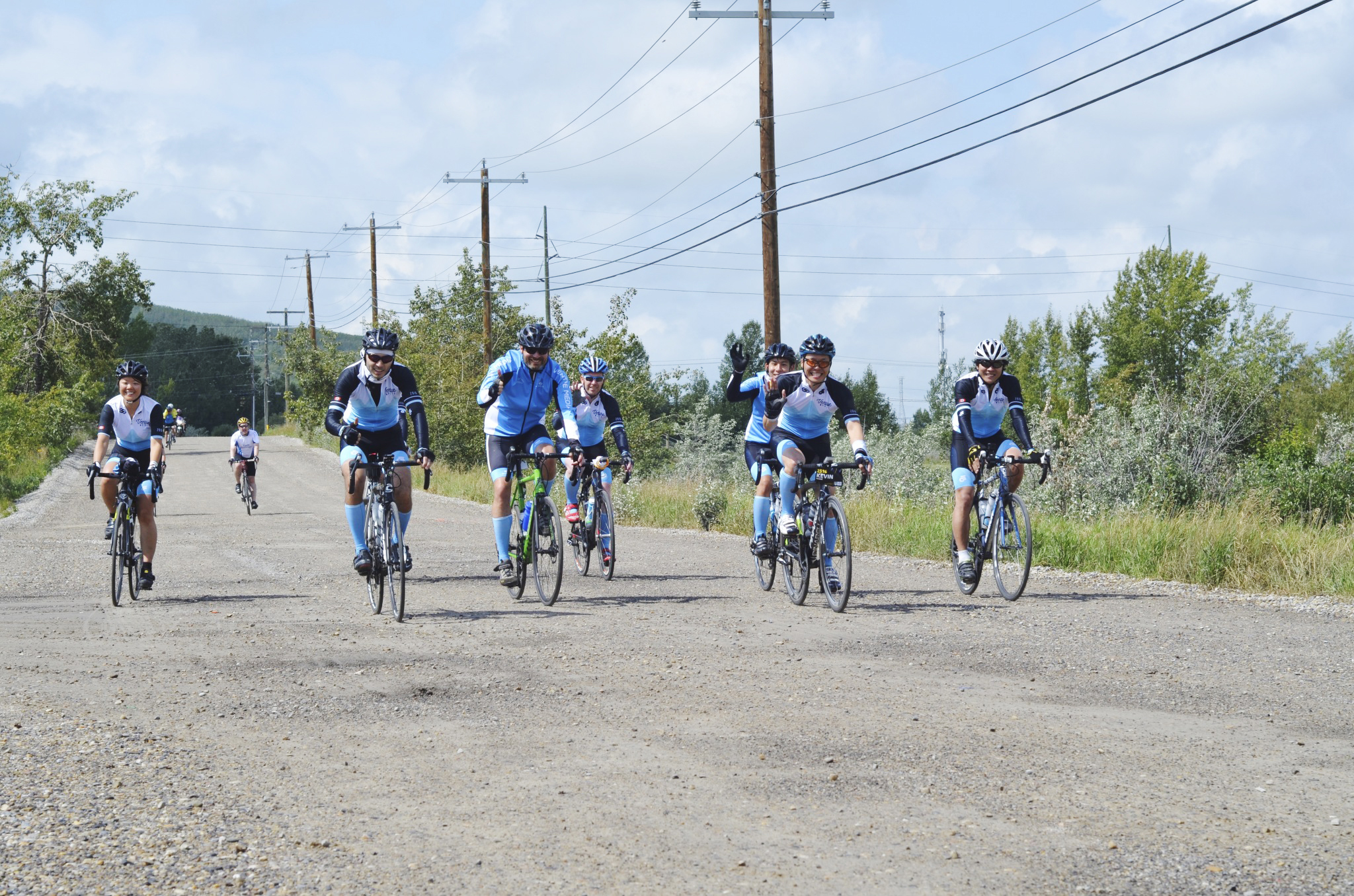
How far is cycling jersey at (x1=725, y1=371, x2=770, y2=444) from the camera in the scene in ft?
37.3

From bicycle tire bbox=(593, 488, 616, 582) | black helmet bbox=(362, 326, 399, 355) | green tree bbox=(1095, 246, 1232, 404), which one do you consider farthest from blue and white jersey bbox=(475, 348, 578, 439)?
green tree bbox=(1095, 246, 1232, 404)

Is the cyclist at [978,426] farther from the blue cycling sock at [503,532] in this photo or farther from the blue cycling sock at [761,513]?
the blue cycling sock at [503,532]

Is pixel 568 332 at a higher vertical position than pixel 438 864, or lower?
higher

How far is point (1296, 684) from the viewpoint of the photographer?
7023 millimetres

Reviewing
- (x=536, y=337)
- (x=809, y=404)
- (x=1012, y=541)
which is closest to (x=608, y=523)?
(x=536, y=337)

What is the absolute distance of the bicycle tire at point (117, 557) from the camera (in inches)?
420

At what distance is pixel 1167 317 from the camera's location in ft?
255

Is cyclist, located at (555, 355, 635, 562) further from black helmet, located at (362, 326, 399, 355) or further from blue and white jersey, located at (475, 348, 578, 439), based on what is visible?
black helmet, located at (362, 326, 399, 355)

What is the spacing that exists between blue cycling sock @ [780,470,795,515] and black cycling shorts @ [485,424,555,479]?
1852mm

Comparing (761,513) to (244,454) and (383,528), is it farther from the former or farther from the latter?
(244,454)

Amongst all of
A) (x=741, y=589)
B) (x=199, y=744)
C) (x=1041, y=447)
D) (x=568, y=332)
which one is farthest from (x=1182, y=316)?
(x=199, y=744)

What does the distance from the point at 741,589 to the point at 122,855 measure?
756cm

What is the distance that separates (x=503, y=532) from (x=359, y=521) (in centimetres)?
118

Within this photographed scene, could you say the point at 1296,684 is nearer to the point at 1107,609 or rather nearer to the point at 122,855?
the point at 1107,609
